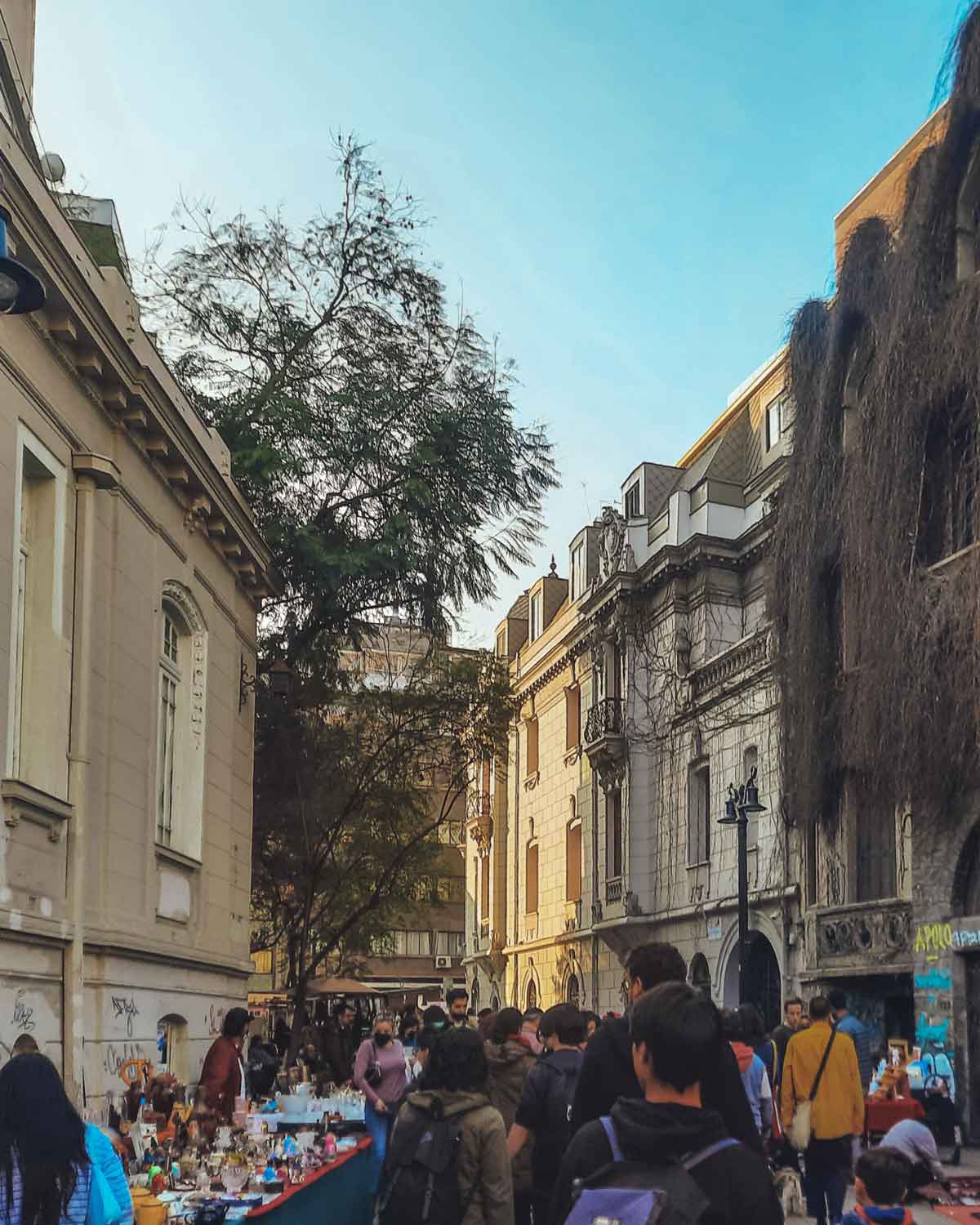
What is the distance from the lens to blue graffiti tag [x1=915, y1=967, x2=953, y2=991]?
19.4m

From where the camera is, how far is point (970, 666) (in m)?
18.2

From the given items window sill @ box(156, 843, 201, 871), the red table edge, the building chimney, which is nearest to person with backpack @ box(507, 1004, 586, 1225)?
the red table edge

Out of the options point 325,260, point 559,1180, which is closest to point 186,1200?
point 559,1180

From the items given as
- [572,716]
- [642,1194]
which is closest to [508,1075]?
[642,1194]

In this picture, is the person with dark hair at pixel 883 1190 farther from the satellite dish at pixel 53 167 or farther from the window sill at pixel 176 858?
the satellite dish at pixel 53 167

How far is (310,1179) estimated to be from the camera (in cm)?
930

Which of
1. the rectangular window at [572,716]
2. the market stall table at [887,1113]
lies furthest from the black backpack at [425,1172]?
the rectangular window at [572,716]

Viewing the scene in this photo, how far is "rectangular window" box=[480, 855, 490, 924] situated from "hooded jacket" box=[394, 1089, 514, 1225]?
155ft

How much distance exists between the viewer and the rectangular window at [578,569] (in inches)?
1681

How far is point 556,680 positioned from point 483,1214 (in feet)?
129

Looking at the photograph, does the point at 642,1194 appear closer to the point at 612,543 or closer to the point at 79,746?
the point at 79,746

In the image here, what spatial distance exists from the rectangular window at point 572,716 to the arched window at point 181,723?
2614 cm

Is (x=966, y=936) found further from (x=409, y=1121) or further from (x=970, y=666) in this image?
(x=409, y=1121)

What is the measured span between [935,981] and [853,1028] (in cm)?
675
